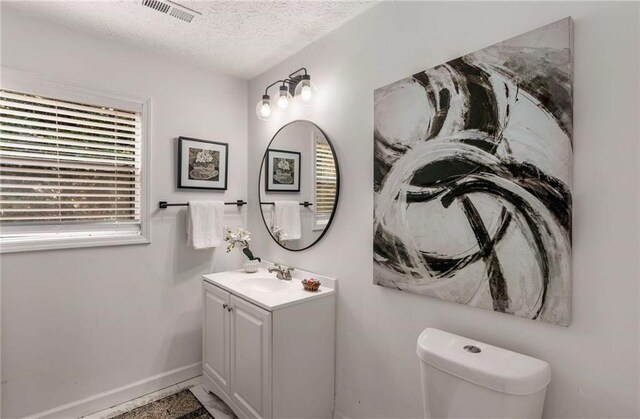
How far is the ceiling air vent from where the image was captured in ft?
5.53

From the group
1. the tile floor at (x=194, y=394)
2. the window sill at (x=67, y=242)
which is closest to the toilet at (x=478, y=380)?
the tile floor at (x=194, y=394)

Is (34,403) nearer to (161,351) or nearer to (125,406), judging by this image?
(125,406)

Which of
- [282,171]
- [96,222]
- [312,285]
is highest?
[282,171]

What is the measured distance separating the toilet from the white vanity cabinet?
701mm

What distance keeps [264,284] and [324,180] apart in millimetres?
825

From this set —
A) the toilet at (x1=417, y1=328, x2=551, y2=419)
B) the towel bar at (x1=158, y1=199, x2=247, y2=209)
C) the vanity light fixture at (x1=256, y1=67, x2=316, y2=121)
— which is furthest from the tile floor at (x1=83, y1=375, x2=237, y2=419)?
the vanity light fixture at (x1=256, y1=67, x2=316, y2=121)

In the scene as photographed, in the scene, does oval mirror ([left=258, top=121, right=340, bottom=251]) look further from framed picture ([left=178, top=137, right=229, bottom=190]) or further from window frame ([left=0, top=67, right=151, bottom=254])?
window frame ([left=0, top=67, right=151, bottom=254])

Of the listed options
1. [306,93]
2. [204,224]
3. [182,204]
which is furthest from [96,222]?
[306,93]

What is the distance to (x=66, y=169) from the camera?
1944mm

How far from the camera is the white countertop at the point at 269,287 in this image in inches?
67.8

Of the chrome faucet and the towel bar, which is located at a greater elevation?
the towel bar

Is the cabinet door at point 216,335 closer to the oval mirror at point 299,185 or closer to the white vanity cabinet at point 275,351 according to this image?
the white vanity cabinet at point 275,351

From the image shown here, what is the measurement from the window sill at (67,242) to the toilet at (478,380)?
191 cm

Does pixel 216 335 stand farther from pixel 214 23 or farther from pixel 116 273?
pixel 214 23
